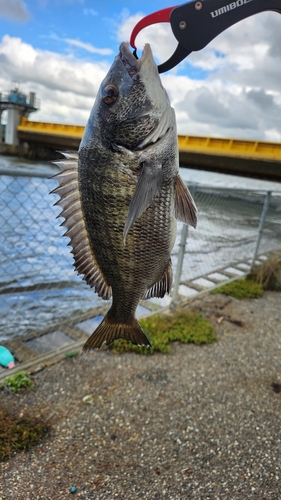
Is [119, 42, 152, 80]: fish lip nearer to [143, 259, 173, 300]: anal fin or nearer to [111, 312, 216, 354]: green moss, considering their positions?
[143, 259, 173, 300]: anal fin

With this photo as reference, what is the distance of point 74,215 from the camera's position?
1.57 m

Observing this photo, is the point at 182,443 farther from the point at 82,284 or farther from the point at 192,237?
the point at 192,237

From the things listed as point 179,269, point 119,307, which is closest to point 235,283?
point 179,269

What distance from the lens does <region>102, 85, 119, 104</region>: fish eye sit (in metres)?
1.46

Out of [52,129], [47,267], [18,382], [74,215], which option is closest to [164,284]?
[74,215]

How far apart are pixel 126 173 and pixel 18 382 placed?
2.94 metres

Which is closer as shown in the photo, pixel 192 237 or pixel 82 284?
pixel 82 284

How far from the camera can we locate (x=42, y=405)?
344 cm

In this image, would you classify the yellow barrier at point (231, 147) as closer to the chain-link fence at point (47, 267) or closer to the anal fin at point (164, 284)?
the chain-link fence at point (47, 267)

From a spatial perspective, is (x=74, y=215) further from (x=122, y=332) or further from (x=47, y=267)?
(x=47, y=267)

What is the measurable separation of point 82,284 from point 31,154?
26.2 m

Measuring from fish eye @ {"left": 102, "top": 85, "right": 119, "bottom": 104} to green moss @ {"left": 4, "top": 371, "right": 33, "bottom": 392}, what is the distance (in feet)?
10.0

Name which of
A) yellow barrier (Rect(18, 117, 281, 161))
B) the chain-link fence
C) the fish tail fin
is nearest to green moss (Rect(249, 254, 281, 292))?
the chain-link fence

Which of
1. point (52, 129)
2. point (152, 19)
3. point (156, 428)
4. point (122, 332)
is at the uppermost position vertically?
point (52, 129)
